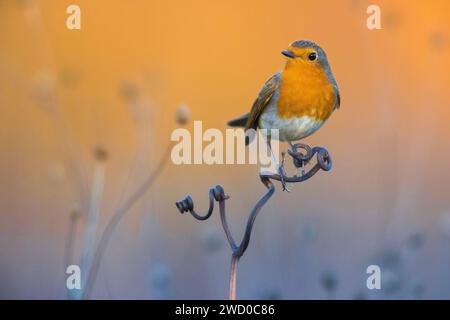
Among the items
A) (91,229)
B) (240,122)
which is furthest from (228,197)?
(240,122)

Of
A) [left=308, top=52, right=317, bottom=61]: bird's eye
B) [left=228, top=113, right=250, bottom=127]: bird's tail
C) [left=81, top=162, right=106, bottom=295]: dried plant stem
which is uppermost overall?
[left=308, top=52, right=317, bottom=61]: bird's eye

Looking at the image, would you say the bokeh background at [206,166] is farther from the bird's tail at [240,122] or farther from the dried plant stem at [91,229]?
the bird's tail at [240,122]

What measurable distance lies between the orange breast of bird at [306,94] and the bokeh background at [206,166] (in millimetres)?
747

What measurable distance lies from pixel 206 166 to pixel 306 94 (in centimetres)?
204

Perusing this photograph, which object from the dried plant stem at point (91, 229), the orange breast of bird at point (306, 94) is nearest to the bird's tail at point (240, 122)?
the orange breast of bird at point (306, 94)

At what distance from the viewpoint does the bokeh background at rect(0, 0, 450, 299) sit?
418 centimetres

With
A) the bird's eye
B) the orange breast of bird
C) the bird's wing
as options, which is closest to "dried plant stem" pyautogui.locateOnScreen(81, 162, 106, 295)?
the bird's wing

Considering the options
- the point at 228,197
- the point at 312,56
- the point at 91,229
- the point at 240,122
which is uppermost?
the point at 312,56

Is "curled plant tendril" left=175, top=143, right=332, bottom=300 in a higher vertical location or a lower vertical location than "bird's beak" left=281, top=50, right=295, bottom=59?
lower

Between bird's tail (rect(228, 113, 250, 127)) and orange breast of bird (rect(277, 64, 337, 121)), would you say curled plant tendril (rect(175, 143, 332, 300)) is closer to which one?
orange breast of bird (rect(277, 64, 337, 121))

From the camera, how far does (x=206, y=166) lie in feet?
18.0

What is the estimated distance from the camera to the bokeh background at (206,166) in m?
4.18

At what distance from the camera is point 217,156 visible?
14.6ft

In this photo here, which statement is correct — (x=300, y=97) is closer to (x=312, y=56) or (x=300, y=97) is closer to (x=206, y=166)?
(x=312, y=56)
